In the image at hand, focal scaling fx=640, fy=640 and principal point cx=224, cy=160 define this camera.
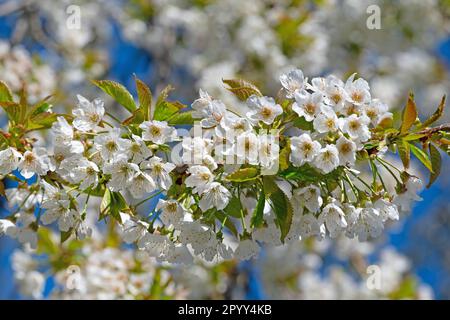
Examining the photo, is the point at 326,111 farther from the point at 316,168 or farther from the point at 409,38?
the point at 409,38

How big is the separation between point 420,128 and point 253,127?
1.37 ft

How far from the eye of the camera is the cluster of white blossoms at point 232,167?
1.46 m

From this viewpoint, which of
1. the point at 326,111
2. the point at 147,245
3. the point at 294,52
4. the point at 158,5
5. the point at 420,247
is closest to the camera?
the point at 326,111

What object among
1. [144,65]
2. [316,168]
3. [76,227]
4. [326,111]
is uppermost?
[326,111]

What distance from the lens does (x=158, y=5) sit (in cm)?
601

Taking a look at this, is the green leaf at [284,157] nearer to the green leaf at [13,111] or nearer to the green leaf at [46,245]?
the green leaf at [13,111]

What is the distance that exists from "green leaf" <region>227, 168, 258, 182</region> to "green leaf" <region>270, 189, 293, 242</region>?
0.27 feet

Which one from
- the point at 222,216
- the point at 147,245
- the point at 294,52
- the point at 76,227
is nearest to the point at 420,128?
the point at 222,216

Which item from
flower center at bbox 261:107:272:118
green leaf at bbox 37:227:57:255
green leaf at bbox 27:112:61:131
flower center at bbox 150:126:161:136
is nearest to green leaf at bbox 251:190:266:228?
flower center at bbox 261:107:272:118

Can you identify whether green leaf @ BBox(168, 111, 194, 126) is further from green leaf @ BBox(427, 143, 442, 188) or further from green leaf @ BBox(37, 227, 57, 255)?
green leaf @ BBox(37, 227, 57, 255)

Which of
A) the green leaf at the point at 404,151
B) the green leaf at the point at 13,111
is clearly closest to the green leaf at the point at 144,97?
the green leaf at the point at 13,111

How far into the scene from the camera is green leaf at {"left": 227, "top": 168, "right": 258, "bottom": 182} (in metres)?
1.44

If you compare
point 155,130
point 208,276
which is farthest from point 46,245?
point 155,130

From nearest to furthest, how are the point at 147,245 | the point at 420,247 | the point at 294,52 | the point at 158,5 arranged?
the point at 147,245 → the point at 294,52 → the point at 158,5 → the point at 420,247
